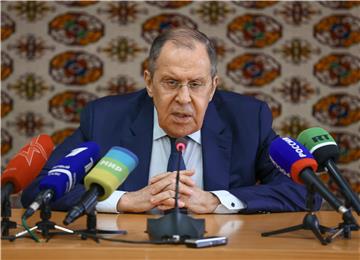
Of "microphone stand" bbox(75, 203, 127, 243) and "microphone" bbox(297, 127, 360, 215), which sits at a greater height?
"microphone" bbox(297, 127, 360, 215)

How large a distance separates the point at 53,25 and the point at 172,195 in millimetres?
2368

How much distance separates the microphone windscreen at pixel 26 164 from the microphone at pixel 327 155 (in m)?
0.74

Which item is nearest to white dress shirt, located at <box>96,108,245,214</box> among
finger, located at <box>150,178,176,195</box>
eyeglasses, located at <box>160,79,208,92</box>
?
eyeglasses, located at <box>160,79,208,92</box>

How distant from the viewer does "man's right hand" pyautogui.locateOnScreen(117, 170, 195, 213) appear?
2.79m

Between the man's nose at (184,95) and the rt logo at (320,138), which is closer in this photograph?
the rt logo at (320,138)

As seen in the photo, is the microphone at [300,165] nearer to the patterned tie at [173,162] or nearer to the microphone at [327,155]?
the microphone at [327,155]

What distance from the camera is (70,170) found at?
2.35 meters

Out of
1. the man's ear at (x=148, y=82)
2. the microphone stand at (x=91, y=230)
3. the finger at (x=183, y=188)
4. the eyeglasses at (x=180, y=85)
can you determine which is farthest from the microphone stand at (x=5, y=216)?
the man's ear at (x=148, y=82)

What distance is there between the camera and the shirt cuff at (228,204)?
2.88 m

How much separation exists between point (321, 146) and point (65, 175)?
0.70 m

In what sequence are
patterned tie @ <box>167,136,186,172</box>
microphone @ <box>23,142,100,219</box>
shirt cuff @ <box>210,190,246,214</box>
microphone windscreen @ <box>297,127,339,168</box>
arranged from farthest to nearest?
patterned tie @ <box>167,136,186,172</box>, shirt cuff @ <box>210,190,246,214</box>, microphone windscreen @ <box>297,127,339,168</box>, microphone @ <box>23,142,100,219</box>

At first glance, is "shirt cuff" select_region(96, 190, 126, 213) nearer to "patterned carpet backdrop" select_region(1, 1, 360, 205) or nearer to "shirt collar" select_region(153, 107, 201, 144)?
"shirt collar" select_region(153, 107, 201, 144)

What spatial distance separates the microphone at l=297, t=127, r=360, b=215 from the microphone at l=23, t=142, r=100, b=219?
0.59 m

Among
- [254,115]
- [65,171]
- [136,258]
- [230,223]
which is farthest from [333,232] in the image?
[254,115]
